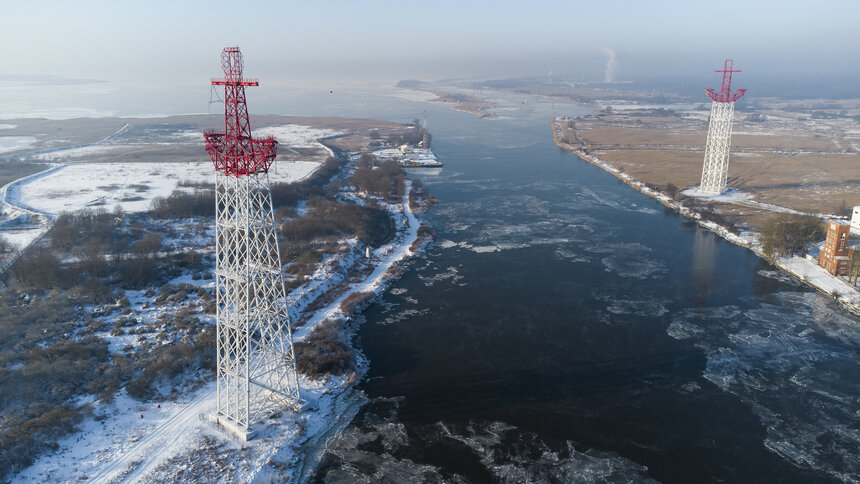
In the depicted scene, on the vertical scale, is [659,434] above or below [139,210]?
below

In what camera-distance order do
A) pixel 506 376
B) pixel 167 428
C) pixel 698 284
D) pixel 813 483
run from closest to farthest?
pixel 813 483 → pixel 167 428 → pixel 506 376 → pixel 698 284

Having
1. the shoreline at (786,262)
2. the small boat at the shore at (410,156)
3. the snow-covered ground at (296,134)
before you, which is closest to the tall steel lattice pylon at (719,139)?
the shoreline at (786,262)

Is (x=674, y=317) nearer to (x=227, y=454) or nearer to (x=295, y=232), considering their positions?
(x=227, y=454)

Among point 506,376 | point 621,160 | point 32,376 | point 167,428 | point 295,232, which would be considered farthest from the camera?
point 621,160

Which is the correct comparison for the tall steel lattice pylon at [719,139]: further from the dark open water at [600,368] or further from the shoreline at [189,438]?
the shoreline at [189,438]

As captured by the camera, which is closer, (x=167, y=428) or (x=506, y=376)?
(x=167, y=428)

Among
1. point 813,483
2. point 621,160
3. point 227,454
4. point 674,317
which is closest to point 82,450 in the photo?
point 227,454
